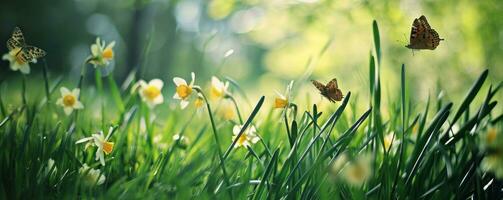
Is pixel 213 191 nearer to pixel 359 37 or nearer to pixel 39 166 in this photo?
pixel 39 166

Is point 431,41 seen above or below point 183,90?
above

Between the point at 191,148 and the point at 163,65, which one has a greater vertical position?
the point at 191,148

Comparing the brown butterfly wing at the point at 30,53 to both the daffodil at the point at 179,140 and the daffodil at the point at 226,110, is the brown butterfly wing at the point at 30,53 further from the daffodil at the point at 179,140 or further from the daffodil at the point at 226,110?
the daffodil at the point at 226,110

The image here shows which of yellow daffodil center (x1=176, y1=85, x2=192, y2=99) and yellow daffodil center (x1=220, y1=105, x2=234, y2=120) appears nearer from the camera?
yellow daffodil center (x1=176, y1=85, x2=192, y2=99)

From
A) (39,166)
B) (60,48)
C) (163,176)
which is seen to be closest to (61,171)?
(39,166)

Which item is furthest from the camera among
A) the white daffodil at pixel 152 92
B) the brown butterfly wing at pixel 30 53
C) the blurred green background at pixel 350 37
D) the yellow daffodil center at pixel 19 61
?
the blurred green background at pixel 350 37

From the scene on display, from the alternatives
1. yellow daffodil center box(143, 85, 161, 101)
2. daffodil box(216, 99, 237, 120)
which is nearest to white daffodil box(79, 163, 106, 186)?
yellow daffodil center box(143, 85, 161, 101)

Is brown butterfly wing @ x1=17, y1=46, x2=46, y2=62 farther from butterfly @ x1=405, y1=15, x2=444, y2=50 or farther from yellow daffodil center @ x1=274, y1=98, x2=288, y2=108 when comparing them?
butterfly @ x1=405, y1=15, x2=444, y2=50

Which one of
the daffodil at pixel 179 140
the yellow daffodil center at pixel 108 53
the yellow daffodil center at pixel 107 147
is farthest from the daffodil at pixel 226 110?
the yellow daffodil center at pixel 107 147

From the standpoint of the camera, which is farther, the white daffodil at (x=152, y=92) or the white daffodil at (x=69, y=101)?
the white daffodil at (x=152, y=92)

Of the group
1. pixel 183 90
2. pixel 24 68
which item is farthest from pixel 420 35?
pixel 24 68

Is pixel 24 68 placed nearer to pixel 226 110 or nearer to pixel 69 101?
pixel 69 101
